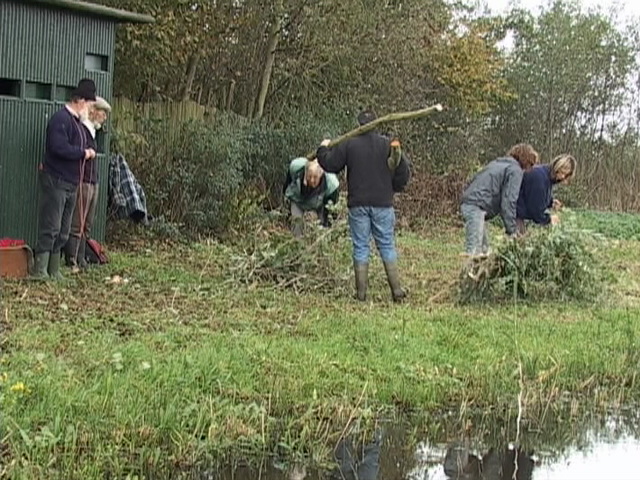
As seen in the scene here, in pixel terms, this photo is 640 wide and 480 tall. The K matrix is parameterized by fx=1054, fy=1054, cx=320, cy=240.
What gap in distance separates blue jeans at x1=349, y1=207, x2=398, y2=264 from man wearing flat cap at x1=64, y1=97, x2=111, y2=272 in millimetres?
2875

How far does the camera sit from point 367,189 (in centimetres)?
1036

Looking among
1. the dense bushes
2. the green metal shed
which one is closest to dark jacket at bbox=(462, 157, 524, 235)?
the green metal shed

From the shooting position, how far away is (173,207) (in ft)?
49.4

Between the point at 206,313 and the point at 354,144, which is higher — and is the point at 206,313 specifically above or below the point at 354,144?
below

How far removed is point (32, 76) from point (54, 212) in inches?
85.6

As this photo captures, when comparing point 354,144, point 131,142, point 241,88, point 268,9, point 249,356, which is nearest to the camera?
point 249,356

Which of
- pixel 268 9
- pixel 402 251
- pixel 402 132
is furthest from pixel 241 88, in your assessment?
pixel 402 251

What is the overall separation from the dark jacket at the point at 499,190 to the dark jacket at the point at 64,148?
407cm

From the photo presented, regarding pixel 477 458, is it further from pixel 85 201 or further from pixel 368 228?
pixel 85 201

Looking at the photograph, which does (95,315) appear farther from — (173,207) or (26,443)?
(173,207)

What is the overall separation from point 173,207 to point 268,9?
4.22 meters

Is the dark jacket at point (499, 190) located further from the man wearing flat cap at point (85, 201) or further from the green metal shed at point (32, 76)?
the green metal shed at point (32, 76)

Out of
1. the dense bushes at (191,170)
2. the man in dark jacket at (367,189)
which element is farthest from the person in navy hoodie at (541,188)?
the dense bushes at (191,170)

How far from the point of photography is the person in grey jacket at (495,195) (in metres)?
11.0
